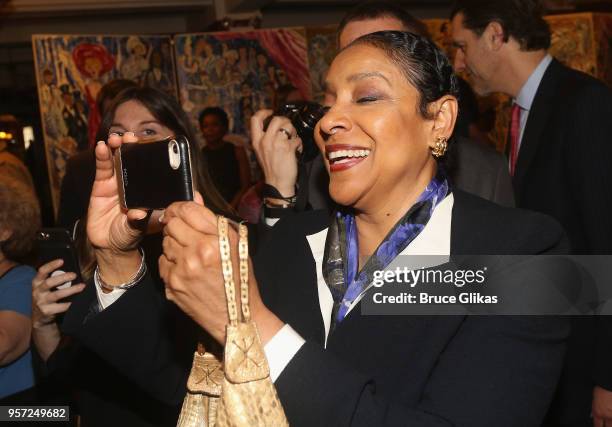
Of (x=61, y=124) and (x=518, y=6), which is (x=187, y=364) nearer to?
(x=518, y=6)

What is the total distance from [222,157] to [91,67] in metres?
1.59

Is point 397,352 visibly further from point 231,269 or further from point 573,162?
point 573,162

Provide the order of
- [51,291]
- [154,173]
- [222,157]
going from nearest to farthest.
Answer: [154,173] → [51,291] → [222,157]

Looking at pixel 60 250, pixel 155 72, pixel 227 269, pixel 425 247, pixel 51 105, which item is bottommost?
pixel 60 250

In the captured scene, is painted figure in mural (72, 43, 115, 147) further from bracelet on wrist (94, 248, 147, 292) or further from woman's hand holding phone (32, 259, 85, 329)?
bracelet on wrist (94, 248, 147, 292)

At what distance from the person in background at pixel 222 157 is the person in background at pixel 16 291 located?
144 inches

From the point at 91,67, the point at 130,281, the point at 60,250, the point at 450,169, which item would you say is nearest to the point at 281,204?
the point at 450,169

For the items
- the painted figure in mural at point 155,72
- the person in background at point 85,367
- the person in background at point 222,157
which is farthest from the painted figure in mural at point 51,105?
the person in background at point 85,367

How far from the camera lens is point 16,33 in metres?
10.0

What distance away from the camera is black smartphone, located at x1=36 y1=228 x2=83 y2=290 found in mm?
2182

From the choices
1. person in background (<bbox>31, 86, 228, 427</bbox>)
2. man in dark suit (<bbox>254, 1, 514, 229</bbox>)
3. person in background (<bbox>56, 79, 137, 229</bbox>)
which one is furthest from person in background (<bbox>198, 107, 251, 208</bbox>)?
person in background (<bbox>31, 86, 228, 427</bbox>)

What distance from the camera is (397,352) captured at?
142 cm

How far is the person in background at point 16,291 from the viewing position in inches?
107

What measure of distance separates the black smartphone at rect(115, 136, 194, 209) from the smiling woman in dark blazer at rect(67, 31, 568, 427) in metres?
0.06
